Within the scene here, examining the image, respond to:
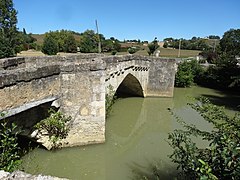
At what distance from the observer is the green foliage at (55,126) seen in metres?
6.41

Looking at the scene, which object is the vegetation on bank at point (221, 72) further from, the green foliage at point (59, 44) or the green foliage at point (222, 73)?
the green foliage at point (59, 44)

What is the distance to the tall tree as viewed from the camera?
24.2m

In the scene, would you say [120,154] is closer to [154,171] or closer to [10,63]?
[154,171]

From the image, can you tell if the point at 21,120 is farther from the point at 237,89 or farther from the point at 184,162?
the point at 237,89

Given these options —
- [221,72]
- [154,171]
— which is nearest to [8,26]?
[221,72]

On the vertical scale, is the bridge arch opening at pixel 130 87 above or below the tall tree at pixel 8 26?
below

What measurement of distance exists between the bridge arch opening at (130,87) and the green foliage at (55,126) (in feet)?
25.0

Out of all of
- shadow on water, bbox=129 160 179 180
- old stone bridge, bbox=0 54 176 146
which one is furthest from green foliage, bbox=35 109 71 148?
shadow on water, bbox=129 160 179 180

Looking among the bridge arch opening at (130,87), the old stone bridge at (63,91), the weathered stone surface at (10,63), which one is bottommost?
the bridge arch opening at (130,87)

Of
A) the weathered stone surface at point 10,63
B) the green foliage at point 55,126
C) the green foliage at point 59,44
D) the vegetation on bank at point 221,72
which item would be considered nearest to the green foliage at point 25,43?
the green foliage at point 59,44

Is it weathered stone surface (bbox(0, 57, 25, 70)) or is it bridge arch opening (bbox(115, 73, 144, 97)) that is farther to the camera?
bridge arch opening (bbox(115, 73, 144, 97))

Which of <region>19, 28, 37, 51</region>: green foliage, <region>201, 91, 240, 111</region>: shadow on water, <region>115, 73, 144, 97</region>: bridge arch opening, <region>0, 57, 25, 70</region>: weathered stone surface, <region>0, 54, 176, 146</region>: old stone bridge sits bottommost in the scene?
<region>201, 91, 240, 111</region>: shadow on water

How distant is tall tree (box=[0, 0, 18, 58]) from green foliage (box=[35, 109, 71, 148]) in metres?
19.9

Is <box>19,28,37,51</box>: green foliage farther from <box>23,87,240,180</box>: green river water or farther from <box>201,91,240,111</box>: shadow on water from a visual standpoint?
<box>23,87,240,180</box>: green river water
